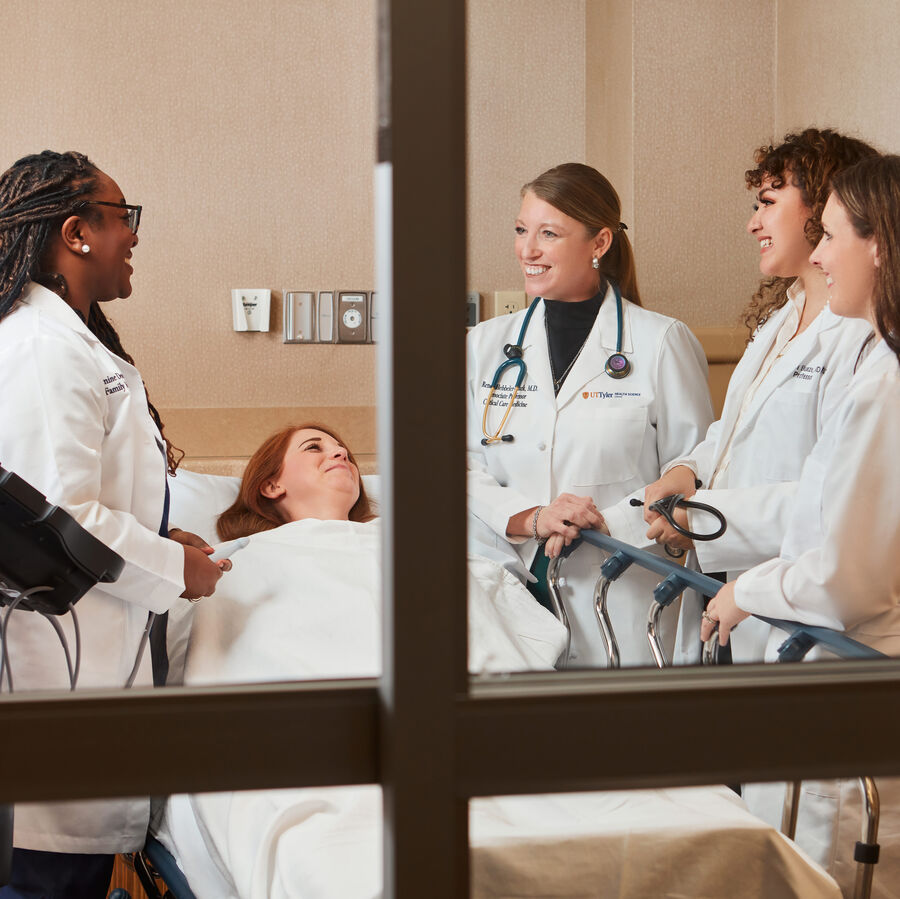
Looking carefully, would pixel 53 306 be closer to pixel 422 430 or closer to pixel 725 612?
pixel 725 612

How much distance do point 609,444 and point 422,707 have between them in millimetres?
1355

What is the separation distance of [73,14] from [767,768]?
208 centimetres

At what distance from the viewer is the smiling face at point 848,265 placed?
1109mm

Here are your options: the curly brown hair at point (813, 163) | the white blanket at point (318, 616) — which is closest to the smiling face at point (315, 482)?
the white blanket at point (318, 616)

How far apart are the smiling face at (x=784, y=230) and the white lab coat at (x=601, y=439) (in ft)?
0.81

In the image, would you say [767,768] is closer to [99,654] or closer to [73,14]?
[99,654]

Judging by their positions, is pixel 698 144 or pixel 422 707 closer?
pixel 422 707

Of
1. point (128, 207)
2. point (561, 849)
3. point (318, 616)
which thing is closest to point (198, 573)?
point (318, 616)

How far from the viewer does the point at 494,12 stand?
2104 mm

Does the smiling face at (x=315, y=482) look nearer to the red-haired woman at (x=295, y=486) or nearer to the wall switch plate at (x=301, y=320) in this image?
the red-haired woman at (x=295, y=486)

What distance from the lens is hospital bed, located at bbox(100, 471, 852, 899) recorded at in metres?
0.83

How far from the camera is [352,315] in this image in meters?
2.06

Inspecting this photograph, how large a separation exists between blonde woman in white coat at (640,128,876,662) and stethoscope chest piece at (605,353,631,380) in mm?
181

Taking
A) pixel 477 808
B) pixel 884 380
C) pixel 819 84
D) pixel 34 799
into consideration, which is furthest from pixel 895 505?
pixel 819 84
